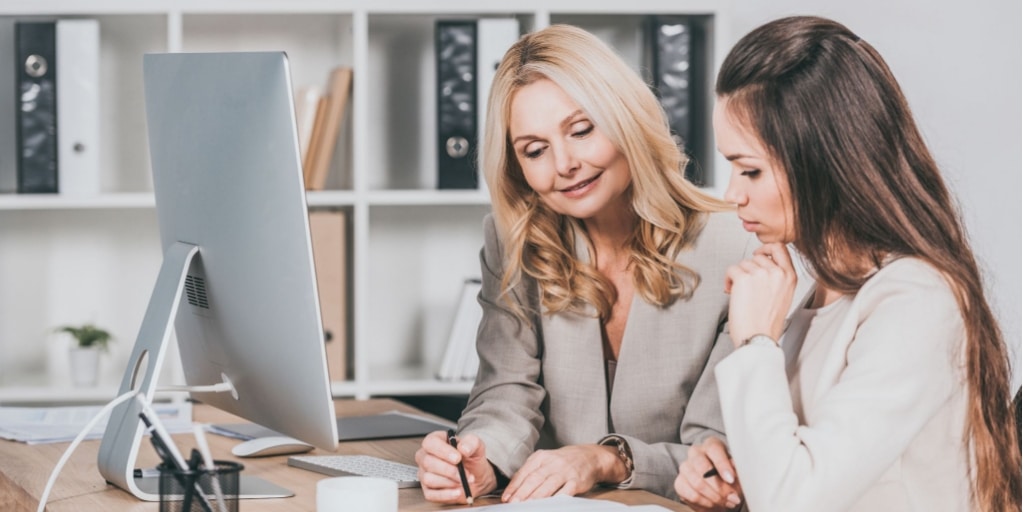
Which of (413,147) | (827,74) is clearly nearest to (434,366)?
(413,147)

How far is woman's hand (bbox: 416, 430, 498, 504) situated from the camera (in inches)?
51.8

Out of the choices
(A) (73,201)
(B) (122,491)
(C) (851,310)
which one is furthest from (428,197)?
(C) (851,310)

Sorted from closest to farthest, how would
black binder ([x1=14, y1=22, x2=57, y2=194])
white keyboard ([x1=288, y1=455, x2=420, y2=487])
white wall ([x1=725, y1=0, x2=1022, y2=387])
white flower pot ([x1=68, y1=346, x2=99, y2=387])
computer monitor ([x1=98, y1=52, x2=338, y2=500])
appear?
computer monitor ([x1=98, y1=52, x2=338, y2=500])
white keyboard ([x1=288, y1=455, x2=420, y2=487])
white wall ([x1=725, y1=0, x2=1022, y2=387])
black binder ([x1=14, y1=22, x2=57, y2=194])
white flower pot ([x1=68, y1=346, x2=99, y2=387])

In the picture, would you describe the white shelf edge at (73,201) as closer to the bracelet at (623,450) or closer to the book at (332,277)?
the book at (332,277)

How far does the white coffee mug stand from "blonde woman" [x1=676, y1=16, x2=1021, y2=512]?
1.18ft

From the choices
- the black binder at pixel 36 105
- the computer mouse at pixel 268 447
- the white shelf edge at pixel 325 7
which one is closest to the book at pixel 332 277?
the white shelf edge at pixel 325 7

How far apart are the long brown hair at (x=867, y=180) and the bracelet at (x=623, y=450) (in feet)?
1.22

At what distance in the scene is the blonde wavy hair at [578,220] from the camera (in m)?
1.63

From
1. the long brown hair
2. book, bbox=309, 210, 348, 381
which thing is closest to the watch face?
the long brown hair

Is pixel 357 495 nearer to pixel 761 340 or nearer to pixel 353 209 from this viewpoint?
pixel 761 340

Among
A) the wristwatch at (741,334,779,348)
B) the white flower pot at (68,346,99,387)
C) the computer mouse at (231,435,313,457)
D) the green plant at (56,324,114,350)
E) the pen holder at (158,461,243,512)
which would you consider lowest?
the white flower pot at (68,346,99,387)

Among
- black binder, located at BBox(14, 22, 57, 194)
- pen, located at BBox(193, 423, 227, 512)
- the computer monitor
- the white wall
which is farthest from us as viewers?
black binder, located at BBox(14, 22, 57, 194)

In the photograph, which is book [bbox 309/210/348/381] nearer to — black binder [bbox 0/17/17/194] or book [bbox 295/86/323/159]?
book [bbox 295/86/323/159]

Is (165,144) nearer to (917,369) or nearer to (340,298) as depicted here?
(917,369)
